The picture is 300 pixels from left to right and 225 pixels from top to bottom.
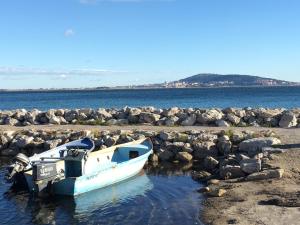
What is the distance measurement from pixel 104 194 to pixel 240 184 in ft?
15.3

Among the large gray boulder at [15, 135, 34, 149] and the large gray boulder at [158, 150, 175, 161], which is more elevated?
the large gray boulder at [15, 135, 34, 149]

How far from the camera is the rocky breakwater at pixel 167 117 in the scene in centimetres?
2925

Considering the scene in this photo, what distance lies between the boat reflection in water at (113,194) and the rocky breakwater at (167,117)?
8.91 meters

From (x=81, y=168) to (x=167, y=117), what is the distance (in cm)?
1181

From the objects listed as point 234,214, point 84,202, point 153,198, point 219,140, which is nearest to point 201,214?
point 234,214

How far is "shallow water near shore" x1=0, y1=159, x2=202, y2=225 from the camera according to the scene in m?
15.8

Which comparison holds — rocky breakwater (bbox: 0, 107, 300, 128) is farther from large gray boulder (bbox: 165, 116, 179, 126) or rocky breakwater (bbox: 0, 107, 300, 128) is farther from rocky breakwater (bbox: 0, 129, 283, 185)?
rocky breakwater (bbox: 0, 129, 283, 185)

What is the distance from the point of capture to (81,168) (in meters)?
19.7

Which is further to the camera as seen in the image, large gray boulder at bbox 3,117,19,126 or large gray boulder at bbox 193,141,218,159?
large gray boulder at bbox 3,117,19,126

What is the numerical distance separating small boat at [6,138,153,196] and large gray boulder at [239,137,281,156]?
393cm

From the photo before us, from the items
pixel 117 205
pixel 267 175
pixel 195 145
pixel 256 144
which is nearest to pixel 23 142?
pixel 195 145

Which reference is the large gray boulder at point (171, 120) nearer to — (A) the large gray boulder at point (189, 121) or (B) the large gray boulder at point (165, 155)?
(A) the large gray boulder at point (189, 121)

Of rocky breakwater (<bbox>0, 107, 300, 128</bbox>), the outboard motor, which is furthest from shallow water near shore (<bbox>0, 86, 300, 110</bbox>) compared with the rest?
the outboard motor

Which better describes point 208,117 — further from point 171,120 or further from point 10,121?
point 10,121
